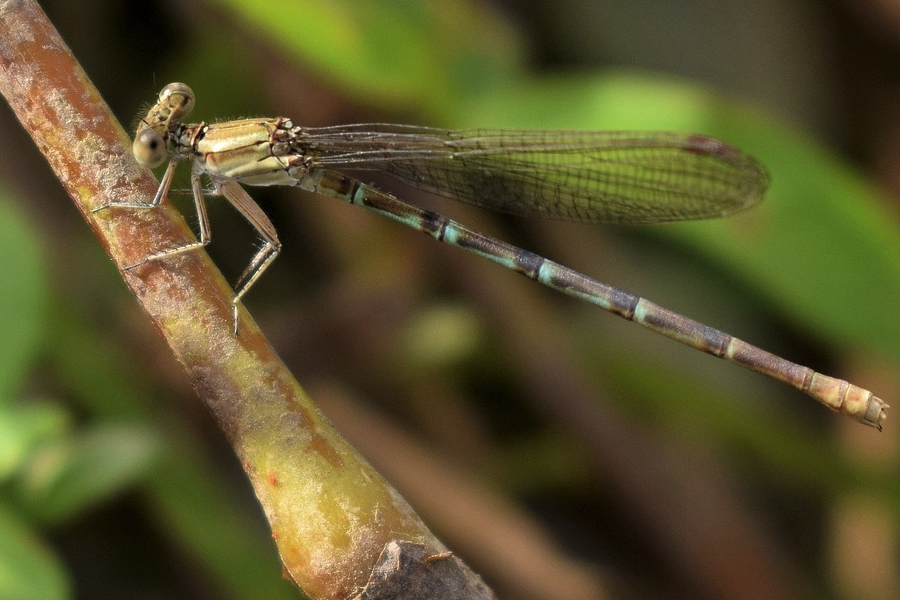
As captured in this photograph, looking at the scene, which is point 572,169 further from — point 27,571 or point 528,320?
point 27,571

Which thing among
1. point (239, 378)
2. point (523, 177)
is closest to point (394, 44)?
point (523, 177)

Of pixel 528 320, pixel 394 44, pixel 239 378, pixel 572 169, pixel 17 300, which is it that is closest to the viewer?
pixel 239 378

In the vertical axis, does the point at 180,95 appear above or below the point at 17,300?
above

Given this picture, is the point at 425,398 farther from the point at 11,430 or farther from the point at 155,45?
the point at 11,430

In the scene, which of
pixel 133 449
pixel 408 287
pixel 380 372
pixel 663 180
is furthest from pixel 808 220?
pixel 133 449

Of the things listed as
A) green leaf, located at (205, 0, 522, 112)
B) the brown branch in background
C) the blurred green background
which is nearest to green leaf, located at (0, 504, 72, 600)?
the brown branch in background

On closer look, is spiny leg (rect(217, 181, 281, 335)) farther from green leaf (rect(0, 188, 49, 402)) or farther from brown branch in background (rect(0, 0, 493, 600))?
brown branch in background (rect(0, 0, 493, 600))

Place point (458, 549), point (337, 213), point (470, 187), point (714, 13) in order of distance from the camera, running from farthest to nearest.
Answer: point (714, 13) → point (337, 213) → point (458, 549) → point (470, 187)
